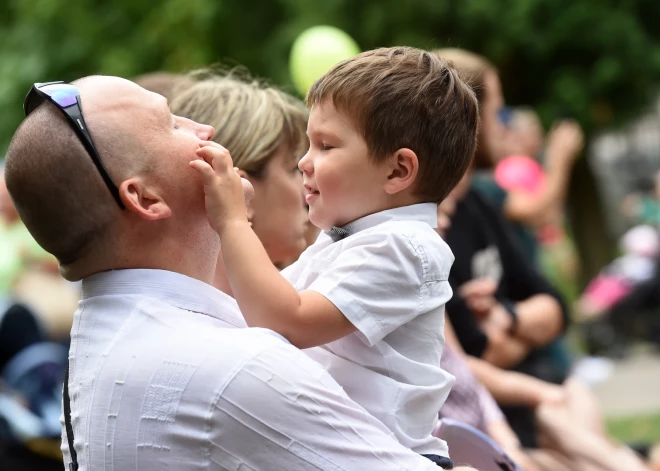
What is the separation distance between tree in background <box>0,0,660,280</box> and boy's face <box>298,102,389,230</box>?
8.84m

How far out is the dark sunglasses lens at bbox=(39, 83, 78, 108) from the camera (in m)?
2.05

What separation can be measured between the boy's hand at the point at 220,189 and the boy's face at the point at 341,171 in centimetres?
23

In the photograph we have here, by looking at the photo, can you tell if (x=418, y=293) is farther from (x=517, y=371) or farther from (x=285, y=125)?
(x=517, y=371)

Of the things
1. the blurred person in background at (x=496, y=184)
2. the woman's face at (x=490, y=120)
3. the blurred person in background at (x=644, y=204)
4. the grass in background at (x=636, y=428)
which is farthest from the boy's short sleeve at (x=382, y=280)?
the blurred person in background at (x=644, y=204)

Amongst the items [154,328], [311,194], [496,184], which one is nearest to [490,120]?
[496,184]

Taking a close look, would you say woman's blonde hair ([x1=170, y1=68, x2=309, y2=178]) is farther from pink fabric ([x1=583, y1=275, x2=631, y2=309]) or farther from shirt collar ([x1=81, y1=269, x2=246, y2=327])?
pink fabric ([x1=583, y1=275, x2=631, y2=309])

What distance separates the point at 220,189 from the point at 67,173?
0.29 metres

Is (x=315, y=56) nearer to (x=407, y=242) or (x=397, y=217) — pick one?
(x=397, y=217)

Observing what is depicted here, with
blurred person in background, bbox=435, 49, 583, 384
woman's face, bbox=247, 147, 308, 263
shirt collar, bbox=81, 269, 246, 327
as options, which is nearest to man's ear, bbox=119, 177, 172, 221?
shirt collar, bbox=81, 269, 246, 327

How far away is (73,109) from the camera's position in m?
2.05

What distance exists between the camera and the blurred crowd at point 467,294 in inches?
119

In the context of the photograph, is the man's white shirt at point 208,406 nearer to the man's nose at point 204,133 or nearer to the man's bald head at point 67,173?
the man's bald head at point 67,173

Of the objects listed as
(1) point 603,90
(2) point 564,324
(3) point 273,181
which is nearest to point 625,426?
(1) point 603,90

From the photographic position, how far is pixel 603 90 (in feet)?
40.1
